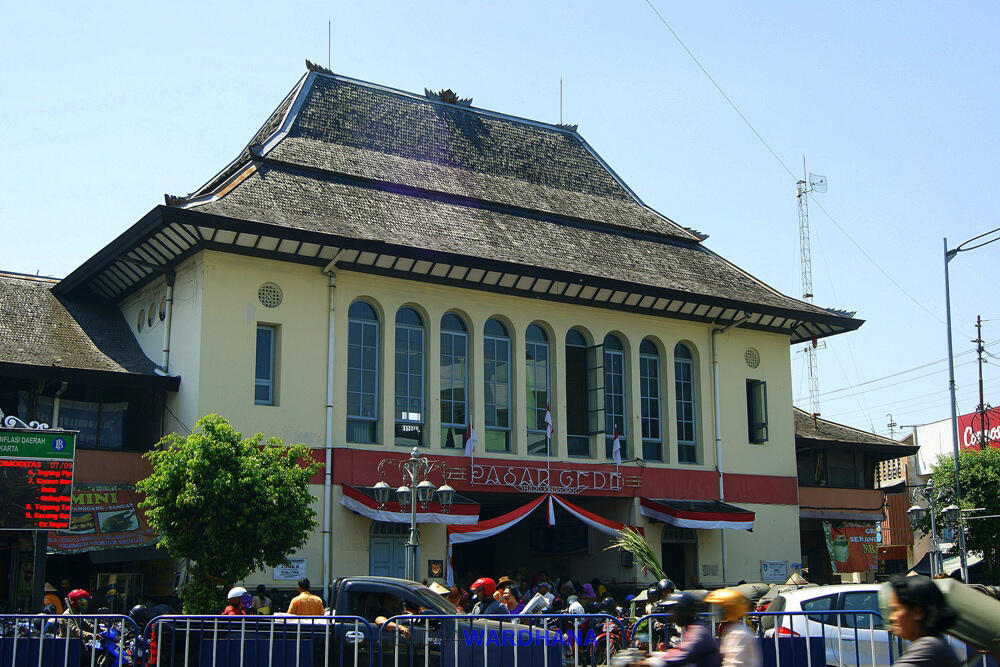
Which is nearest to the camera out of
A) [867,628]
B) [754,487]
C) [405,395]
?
[867,628]

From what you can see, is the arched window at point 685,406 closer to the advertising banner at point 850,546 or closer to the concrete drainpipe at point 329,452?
the advertising banner at point 850,546

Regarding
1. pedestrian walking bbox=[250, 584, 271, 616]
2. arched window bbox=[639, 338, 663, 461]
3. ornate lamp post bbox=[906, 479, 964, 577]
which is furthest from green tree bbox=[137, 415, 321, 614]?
ornate lamp post bbox=[906, 479, 964, 577]

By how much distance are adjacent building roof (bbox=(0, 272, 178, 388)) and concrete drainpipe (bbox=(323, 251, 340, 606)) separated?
326cm

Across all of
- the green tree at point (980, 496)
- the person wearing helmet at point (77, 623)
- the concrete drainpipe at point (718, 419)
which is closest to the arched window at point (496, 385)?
the concrete drainpipe at point (718, 419)

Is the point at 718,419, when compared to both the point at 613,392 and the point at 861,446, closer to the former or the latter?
the point at 613,392

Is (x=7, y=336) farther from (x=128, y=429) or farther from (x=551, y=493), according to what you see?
(x=551, y=493)

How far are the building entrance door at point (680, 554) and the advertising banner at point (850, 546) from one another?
5484 mm

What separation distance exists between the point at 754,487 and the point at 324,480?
12.6m

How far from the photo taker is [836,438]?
33188mm

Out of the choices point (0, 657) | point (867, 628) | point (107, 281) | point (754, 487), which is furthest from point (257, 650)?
point (754, 487)

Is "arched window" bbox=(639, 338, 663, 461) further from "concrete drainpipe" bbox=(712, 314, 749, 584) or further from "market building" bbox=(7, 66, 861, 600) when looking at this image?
"concrete drainpipe" bbox=(712, 314, 749, 584)

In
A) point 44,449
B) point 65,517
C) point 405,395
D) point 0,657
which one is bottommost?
point 0,657

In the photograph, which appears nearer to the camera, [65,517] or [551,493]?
[65,517]

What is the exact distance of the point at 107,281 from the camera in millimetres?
26484
